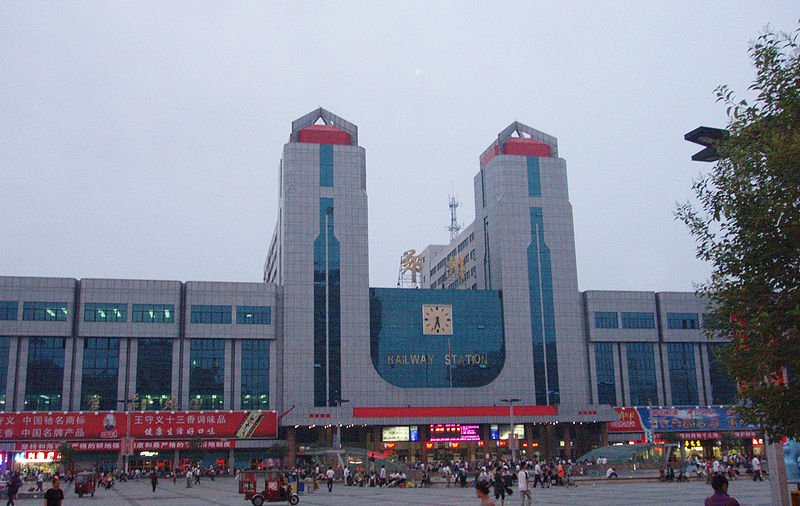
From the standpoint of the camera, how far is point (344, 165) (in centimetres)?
10662

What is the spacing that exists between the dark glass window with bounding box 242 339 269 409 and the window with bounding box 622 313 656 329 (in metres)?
48.8

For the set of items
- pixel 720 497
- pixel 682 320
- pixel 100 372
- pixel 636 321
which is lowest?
pixel 720 497

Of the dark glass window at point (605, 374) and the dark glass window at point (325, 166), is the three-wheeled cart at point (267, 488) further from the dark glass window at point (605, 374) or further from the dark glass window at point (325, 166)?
the dark glass window at point (605, 374)

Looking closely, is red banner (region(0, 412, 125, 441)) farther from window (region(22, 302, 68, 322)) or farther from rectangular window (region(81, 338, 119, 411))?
window (region(22, 302, 68, 322))

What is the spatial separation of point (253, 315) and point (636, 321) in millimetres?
52045

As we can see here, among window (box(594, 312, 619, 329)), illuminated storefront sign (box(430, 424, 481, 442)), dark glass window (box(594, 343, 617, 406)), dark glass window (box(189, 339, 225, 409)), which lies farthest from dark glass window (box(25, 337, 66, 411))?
window (box(594, 312, 619, 329))

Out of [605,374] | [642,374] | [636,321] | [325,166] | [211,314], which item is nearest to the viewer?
[211,314]

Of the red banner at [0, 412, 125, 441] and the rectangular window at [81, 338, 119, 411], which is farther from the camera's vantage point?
the rectangular window at [81, 338, 119, 411]

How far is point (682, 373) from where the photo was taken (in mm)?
111438

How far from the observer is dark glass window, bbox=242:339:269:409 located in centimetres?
9906

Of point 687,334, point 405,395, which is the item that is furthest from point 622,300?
point 405,395

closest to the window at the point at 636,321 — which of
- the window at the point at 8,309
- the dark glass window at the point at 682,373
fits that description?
the dark glass window at the point at 682,373

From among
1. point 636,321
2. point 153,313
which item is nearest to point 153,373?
point 153,313

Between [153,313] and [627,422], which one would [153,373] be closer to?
[153,313]
